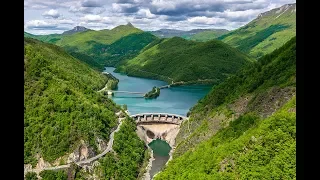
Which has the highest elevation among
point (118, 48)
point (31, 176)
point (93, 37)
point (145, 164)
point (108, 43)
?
point (93, 37)

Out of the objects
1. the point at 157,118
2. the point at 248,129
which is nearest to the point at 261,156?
the point at 248,129

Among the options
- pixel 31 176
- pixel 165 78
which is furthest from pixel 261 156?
pixel 165 78

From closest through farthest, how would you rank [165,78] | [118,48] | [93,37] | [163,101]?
[163,101] → [165,78] → [118,48] → [93,37]

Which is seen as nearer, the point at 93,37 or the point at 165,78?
the point at 165,78

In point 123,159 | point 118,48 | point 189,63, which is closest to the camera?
point 123,159

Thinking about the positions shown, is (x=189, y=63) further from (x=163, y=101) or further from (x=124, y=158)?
(x=124, y=158)

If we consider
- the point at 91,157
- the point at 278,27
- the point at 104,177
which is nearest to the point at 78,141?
the point at 91,157

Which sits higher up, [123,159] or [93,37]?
[93,37]
